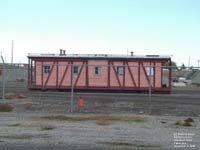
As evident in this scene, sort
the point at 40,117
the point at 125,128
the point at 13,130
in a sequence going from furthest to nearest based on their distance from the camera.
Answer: the point at 40,117, the point at 125,128, the point at 13,130

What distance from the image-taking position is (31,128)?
13.6 metres

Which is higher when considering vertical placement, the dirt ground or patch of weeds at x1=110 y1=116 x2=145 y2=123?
patch of weeds at x1=110 y1=116 x2=145 y2=123

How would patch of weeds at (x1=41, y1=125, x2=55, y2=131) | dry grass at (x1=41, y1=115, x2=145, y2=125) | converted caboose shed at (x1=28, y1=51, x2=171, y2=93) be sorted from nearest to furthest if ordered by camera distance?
patch of weeds at (x1=41, y1=125, x2=55, y2=131) → dry grass at (x1=41, y1=115, x2=145, y2=125) → converted caboose shed at (x1=28, y1=51, x2=171, y2=93)

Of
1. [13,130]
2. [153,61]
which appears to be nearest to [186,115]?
[13,130]

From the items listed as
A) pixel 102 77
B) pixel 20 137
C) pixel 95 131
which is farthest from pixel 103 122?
pixel 102 77

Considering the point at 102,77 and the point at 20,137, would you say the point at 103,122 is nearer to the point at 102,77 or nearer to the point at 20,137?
the point at 20,137

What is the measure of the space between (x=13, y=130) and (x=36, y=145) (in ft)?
8.75

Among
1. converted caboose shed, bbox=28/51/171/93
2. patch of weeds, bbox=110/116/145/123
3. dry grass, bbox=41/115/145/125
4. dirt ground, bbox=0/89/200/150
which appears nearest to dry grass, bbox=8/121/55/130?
dirt ground, bbox=0/89/200/150

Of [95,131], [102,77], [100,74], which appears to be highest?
[100,74]

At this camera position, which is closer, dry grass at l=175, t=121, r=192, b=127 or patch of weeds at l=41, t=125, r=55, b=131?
patch of weeds at l=41, t=125, r=55, b=131

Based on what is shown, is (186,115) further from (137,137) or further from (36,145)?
(36,145)

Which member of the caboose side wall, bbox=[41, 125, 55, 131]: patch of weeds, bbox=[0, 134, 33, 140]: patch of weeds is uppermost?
the caboose side wall

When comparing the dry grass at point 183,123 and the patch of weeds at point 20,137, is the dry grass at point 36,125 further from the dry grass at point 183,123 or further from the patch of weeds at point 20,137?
the dry grass at point 183,123

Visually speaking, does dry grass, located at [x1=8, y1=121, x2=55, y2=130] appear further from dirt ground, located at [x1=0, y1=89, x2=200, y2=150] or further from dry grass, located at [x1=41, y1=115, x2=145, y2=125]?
dry grass, located at [x1=41, y1=115, x2=145, y2=125]
